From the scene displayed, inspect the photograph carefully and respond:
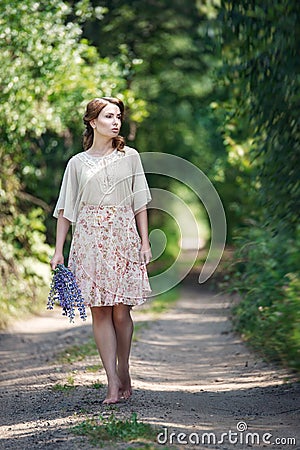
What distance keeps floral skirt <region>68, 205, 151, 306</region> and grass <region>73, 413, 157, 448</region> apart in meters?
0.87

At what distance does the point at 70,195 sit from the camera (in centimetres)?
588

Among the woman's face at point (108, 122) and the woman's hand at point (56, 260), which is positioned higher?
the woman's face at point (108, 122)

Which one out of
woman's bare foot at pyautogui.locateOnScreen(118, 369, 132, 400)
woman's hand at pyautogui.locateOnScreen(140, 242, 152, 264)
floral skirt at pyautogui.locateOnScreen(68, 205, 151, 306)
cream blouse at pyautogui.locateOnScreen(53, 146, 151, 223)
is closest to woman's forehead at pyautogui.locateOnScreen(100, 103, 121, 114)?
cream blouse at pyautogui.locateOnScreen(53, 146, 151, 223)

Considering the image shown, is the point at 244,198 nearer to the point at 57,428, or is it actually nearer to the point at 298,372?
the point at 298,372

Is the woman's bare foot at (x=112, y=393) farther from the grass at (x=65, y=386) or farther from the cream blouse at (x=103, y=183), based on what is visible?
the cream blouse at (x=103, y=183)

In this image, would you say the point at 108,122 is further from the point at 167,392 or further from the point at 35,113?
the point at 35,113

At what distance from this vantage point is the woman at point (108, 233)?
18.9 feet

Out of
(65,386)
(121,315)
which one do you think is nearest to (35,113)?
(65,386)

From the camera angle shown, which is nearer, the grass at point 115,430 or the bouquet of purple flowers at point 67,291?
the grass at point 115,430

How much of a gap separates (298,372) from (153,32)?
42.4 feet

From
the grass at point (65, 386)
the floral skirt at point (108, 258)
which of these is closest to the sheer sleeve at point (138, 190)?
the floral skirt at point (108, 258)

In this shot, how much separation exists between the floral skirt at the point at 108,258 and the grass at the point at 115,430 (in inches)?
34.1

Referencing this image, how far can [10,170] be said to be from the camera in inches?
499

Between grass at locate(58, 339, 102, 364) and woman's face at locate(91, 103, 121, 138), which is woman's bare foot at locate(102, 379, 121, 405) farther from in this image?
grass at locate(58, 339, 102, 364)
